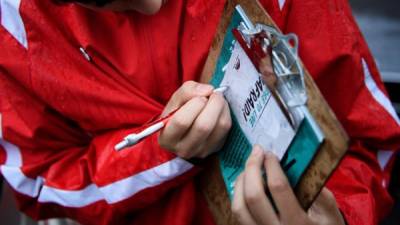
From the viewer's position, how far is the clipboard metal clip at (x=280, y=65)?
506mm

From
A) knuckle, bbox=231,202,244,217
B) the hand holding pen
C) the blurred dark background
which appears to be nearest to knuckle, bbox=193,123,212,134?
the hand holding pen

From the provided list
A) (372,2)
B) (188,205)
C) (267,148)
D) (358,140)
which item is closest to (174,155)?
(188,205)

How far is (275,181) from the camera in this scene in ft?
1.80

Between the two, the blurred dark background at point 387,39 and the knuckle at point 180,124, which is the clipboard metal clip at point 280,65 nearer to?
the knuckle at point 180,124

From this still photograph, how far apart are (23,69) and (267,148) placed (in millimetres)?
461

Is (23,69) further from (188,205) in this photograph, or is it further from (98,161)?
(188,205)

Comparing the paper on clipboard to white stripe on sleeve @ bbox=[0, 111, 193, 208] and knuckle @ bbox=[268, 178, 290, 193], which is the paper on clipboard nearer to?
knuckle @ bbox=[268, 178, 290, 193]

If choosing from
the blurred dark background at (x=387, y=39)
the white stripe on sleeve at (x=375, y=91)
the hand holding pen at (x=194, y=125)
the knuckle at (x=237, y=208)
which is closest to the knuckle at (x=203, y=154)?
the hand holding pen at (x=194, y=125)

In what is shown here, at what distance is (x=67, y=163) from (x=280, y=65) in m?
0.53

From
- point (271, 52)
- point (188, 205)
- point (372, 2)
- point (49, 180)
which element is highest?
point (271, 52)

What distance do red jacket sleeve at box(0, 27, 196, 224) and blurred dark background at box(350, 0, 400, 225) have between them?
607mm

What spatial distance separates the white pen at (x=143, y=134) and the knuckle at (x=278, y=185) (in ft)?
0.61

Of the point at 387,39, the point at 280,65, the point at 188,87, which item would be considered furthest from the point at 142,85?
the point at 387,39

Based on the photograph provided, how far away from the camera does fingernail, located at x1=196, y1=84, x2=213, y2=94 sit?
2.32 feet
